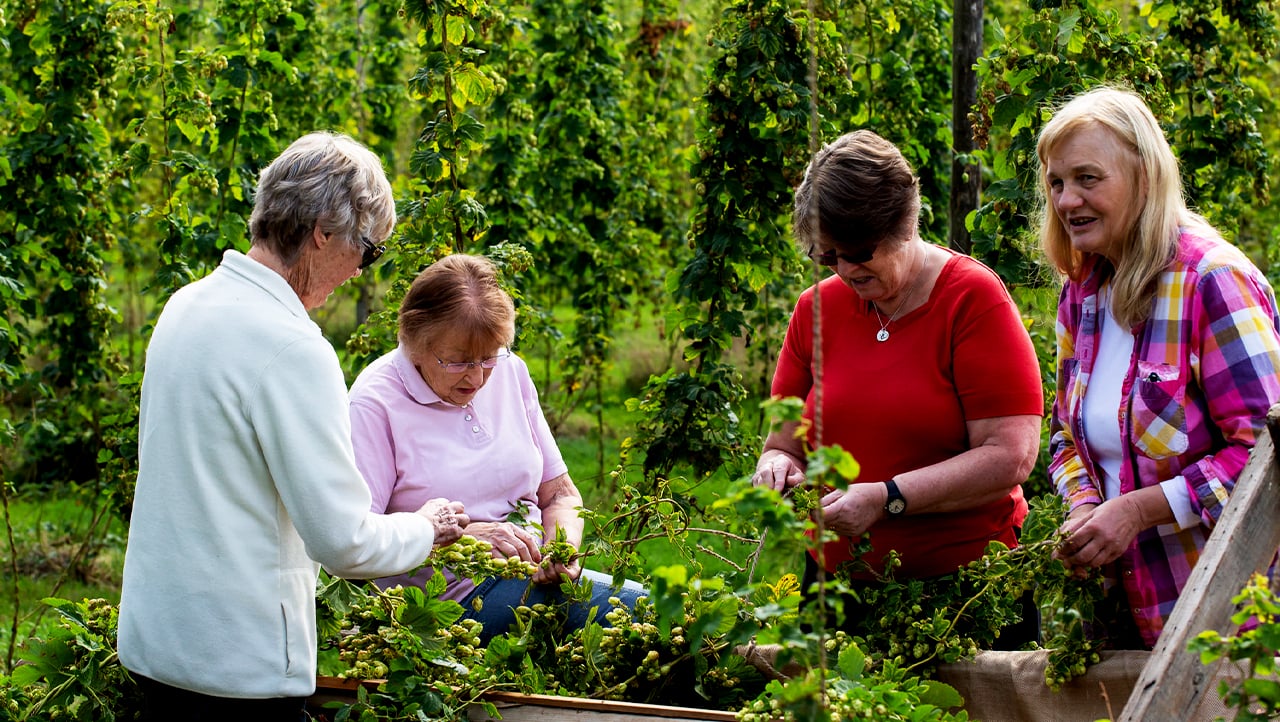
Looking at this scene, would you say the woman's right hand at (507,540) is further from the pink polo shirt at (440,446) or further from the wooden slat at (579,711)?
the wooden slat at (579,711)

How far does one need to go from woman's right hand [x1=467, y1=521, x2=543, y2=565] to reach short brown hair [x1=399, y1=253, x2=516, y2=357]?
0.42 metres

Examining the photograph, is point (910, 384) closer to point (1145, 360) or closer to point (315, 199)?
point (1145, 360)

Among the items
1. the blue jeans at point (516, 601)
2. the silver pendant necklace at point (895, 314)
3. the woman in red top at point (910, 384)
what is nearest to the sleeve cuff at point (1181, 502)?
the woman in red top at point (910, 384)

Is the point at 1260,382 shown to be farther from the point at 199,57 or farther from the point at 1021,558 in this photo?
the point at 199,57

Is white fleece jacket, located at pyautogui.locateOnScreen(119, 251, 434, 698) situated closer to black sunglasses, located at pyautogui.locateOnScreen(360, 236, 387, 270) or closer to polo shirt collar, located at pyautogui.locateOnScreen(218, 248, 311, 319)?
polo shirt collar, located at pyautogui.locateOnScreen(218, 248, 311, 319)

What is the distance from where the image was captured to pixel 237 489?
2.14 meters

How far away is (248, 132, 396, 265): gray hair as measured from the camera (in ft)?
7.40

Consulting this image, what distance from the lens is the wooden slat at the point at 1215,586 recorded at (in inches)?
73.4

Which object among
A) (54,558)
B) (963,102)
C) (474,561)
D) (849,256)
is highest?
(963,102)

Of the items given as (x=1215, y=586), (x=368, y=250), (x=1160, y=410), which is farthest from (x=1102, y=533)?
(x=368, y=250)

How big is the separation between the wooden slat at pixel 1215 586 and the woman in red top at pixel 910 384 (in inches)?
26.6

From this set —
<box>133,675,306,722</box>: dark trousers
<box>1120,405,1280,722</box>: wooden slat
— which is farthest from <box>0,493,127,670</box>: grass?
<box>1120,405,1280,722</box>: wooden slat

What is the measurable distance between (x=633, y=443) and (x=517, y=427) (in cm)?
125

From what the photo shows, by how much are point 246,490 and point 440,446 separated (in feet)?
2.95
